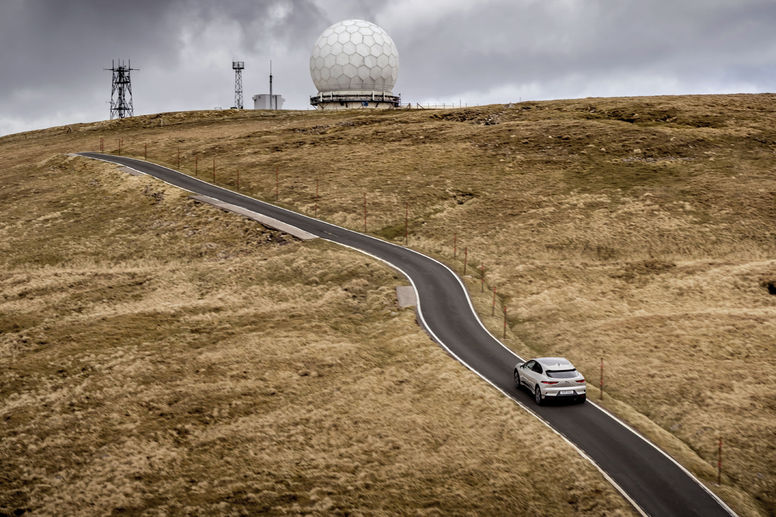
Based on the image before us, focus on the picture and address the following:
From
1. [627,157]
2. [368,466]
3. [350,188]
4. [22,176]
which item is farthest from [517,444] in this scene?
[22,176]

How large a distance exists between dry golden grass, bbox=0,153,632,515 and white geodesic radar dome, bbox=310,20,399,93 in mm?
58719

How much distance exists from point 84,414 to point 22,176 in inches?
2445

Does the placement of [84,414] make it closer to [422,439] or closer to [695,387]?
[422,439]

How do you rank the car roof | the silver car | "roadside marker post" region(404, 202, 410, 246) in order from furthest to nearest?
"roadside marker post" region(404, 202, 410, 246) → the car roof → the silver car

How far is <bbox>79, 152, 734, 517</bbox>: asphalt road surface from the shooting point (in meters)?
20.4

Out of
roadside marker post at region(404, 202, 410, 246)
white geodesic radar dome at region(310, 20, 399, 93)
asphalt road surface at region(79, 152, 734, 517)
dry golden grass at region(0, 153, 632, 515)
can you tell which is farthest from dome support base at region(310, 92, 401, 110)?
dry golden grass at region(0, 153, 632, 515)

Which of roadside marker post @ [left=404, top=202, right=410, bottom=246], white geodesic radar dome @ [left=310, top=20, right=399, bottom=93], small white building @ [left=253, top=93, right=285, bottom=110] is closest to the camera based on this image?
roadside marker post @ [left=404, top=202, right=410, bottom=246]

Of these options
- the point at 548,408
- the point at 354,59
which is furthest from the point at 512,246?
the point at 354,59

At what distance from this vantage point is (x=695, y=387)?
94.2ft

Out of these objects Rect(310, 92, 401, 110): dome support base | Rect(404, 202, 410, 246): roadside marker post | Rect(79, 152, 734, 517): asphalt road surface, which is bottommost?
Rect(79, 152, 734, 517): asphalt road surface

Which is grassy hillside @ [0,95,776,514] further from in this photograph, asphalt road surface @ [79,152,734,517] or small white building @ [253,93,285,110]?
small white building @ [253,93,285,110]

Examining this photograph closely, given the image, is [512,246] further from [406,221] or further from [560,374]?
[560,374]

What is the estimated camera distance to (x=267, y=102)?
127 meters

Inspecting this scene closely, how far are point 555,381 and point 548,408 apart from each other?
47.1 inches
